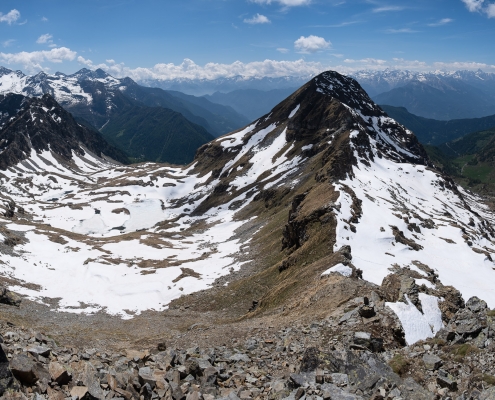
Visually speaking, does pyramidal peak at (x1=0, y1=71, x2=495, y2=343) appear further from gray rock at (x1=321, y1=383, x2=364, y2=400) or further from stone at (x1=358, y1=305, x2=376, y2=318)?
gray rock at (x1=321, y1=383, x2=364, y2=400)

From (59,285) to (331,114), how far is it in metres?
134

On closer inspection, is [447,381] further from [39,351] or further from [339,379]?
[39,351]

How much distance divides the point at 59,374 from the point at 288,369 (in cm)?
1049

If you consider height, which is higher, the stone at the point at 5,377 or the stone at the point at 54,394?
the stone at the point at 5,377

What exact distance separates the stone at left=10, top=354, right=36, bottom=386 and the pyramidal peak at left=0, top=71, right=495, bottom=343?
2020 centimetres

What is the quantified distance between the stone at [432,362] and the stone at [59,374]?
1545 centimetres

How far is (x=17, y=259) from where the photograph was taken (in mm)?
65438

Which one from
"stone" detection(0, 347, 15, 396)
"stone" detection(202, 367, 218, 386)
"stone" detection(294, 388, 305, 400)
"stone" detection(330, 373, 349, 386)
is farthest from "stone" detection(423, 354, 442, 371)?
"stone" detection(0, 347, 15, 396)

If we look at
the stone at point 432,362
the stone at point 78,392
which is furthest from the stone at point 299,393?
the stone at point 78,392

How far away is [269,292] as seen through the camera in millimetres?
46938

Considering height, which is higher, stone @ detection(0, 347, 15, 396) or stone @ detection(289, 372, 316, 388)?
stone @ detection(0, 347, 15, 396)

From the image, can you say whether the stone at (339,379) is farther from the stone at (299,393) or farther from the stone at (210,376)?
the stone at (210,376)

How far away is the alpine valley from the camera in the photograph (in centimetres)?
1524

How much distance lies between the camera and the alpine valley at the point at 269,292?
15242 mm
